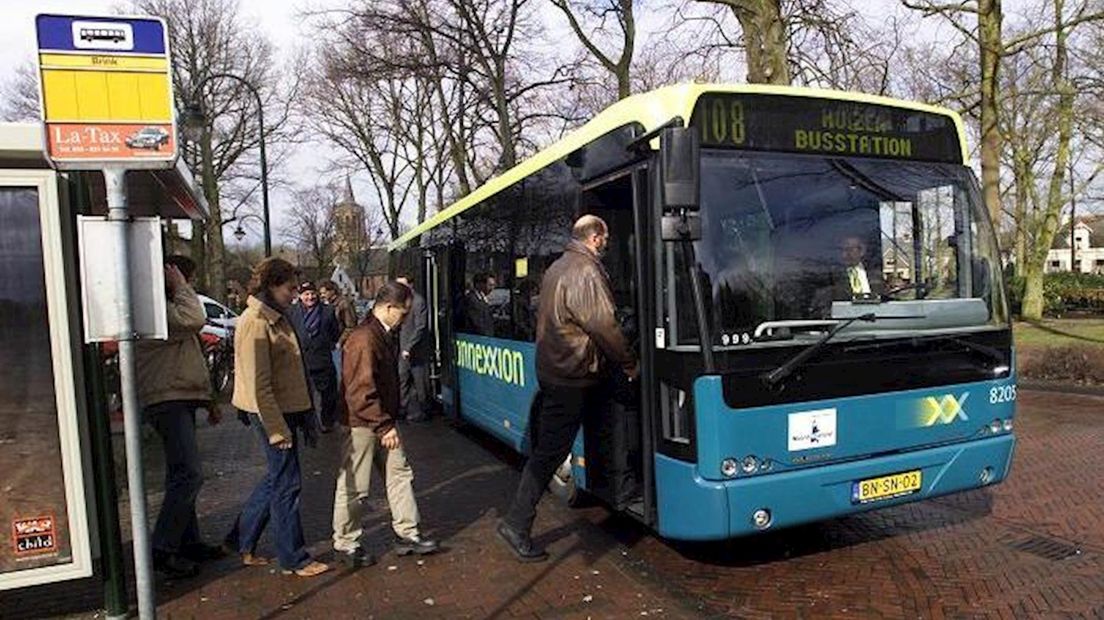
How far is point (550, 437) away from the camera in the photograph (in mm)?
5137

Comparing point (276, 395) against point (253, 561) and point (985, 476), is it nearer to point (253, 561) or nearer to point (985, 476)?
point (253, 561)

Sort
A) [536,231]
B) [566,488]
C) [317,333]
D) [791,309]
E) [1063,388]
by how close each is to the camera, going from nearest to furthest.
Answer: [791,309] → [566,488] → [536,231] → [317,333] → [1063,388]

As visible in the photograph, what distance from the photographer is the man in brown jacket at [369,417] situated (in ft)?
16.7

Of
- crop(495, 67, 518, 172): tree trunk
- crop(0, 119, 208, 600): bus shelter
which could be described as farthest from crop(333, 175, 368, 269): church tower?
crop(0, 119, 208, 600): bus shelter

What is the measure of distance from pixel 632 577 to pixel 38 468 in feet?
10.6

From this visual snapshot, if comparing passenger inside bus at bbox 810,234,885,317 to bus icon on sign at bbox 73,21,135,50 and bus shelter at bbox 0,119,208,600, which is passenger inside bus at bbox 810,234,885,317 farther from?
bus shelter at bbox 0,119,208,600

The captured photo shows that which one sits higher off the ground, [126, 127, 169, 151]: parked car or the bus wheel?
[126, 127, 169, 151]: parked car

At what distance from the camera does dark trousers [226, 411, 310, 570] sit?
194 inches

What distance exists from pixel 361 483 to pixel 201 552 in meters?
1.18

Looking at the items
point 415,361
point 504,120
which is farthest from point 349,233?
point 415,361

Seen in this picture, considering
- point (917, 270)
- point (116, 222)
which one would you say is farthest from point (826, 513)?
point (116, 222)

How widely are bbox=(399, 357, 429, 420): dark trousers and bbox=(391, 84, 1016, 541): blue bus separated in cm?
540

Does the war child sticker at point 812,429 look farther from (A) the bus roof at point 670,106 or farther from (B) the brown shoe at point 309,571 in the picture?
(B) the brown shoe at point 309,571

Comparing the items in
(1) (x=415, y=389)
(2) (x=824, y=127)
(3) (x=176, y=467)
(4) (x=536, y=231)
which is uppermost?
(2) (x=824, y=127)
